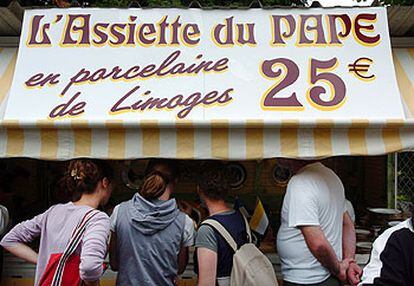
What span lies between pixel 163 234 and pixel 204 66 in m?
1.23

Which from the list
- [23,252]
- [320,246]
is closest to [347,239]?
[320,246]

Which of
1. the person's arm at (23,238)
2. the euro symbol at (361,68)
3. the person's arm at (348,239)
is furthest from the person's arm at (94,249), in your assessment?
the euro symbol at (361,68)

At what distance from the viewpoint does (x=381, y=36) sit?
3.61 m

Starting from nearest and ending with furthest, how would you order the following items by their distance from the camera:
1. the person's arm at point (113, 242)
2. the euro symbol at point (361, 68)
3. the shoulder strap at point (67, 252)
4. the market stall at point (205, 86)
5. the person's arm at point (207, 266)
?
the shoulder strap at point (67, 252)
the person's arm at point (207, 266)
the person's arm at point (113, 242)
the market stall at point (205, 86)
the euro symbol at point (361, 68)

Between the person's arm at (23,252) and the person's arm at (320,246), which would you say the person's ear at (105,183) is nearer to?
the person's arm at (23,252)

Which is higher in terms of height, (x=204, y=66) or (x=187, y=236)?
(x=204, y=66)

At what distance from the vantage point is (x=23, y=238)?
288 centimetres

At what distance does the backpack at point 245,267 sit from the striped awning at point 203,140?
504 mm

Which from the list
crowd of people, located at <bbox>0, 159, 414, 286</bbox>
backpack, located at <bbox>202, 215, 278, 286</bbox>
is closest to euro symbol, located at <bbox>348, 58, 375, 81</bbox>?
crowd of people, located at <bbox>0, 159, 414, 286</bbox>

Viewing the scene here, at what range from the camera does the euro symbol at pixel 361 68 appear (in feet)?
11.3

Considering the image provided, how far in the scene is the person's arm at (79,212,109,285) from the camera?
2.54 metres

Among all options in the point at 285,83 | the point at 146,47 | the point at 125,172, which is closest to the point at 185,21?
the point at 146,47

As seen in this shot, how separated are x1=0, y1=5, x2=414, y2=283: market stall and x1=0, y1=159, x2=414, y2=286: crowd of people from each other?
226 millimetres

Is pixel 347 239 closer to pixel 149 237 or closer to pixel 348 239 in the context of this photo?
pixel 348 239
